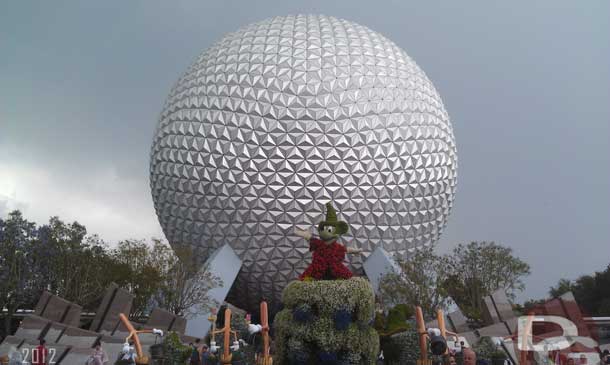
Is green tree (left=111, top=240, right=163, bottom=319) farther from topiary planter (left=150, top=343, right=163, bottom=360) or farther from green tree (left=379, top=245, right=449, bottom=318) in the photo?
topiary planter (left=150, top=343, right=163, bottom=360)

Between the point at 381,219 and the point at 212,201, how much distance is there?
6904 mm

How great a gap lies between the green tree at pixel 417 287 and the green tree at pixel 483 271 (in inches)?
39.3

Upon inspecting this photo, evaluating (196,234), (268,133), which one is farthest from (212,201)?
(268,133)

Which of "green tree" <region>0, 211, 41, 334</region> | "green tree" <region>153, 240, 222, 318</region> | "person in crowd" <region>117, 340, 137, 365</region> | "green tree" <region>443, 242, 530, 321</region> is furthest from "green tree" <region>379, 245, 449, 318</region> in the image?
"green tree" <region>0, 211, 41, 334</region>

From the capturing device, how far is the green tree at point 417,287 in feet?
67.8

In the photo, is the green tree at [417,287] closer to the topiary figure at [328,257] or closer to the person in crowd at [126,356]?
the topiary figure at [328,257]

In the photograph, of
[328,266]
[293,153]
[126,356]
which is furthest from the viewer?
[293,153]

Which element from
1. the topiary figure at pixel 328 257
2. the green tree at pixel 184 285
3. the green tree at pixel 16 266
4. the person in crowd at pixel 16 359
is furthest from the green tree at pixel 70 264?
the topiary figure at pixel 328 257

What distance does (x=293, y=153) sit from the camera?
72.1ft

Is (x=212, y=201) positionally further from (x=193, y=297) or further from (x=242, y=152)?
(x=193, y=297)

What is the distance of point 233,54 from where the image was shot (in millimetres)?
24500

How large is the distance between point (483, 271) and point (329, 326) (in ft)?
50.8

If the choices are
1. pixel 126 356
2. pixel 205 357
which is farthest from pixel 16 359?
pixel 205 357

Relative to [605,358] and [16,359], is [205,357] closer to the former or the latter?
[16,359]
